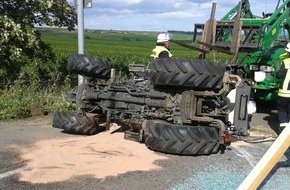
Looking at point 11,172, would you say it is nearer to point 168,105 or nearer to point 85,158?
point 85,158

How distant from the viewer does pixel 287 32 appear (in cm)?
1074

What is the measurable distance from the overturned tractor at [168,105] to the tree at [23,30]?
130 inches

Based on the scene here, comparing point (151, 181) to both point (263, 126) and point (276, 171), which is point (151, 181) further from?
point (263, 126)

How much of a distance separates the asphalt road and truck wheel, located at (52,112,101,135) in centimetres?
19

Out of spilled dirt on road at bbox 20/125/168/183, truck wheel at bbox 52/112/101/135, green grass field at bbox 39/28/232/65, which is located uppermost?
truck wheel at bbox 52/112/101/135

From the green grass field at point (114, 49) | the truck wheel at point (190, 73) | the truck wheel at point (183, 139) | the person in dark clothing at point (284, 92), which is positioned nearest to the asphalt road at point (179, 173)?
the truck wheel at point (183, 139)

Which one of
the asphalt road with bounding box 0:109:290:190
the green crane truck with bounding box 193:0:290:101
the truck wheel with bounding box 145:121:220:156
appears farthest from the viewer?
the green crane truck with bounding box 193:0:290:101

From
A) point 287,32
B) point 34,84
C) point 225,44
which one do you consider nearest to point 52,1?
point 34,84

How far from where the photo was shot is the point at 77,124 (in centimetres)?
746

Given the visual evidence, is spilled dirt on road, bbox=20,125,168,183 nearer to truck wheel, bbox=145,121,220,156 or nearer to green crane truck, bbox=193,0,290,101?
truck wheel, bbox=145,121,220,156

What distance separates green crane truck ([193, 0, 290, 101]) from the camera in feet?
32.6

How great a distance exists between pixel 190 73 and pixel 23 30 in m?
5.99

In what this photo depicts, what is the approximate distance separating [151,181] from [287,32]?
272 inches

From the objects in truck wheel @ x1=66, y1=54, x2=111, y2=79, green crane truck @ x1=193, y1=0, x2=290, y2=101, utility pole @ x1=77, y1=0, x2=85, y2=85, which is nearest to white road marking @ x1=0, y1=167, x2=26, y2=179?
truck wheel @ x1=66, y1=54, x2=111, y2=79
